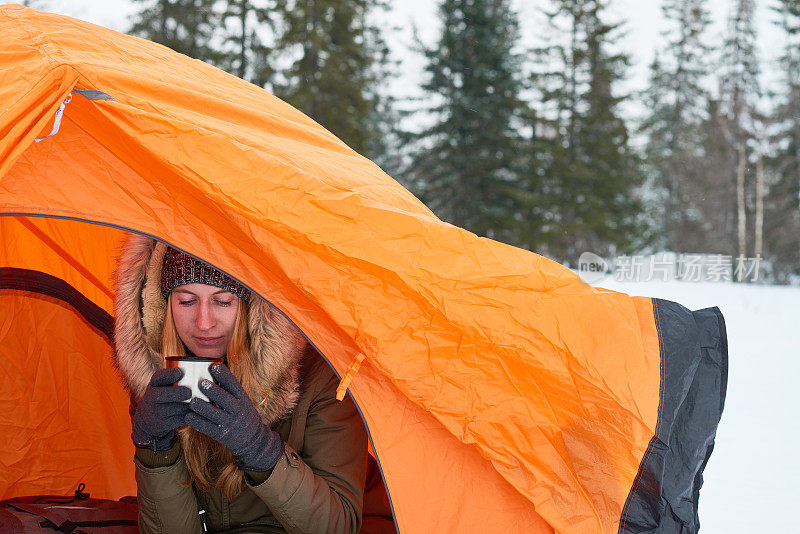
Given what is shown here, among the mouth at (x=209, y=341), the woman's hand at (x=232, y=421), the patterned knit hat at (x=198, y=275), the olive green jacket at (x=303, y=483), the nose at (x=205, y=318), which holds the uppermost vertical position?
the patterned knit hat at (x=198, y=275)

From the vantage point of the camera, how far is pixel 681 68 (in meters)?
28.4

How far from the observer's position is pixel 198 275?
206 centimetres

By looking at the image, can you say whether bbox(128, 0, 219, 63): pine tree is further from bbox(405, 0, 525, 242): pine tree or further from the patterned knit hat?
the patterned knit hat

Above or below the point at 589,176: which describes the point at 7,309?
below

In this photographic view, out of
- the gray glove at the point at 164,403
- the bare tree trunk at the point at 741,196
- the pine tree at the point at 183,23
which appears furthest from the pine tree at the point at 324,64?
the gray glove at the point at 164,403

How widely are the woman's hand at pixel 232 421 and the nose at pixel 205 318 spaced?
1.11 ft

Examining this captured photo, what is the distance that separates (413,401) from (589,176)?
18.2 meters

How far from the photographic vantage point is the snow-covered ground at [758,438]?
3852 millimetres

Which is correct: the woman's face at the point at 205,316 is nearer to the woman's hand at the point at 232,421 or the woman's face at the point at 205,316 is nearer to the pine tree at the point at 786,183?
the woman's hand at the point at 232,421

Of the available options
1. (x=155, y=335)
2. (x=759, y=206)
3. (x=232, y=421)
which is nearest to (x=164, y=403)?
(x=232, y=421)

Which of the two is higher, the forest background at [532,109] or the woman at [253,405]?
the forest background at [532,109]

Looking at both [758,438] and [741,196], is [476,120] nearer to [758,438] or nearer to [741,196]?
[741,196]

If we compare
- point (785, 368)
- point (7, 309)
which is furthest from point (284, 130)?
point (785, 368)

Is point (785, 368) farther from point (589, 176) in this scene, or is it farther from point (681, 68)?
point (681, 68)
